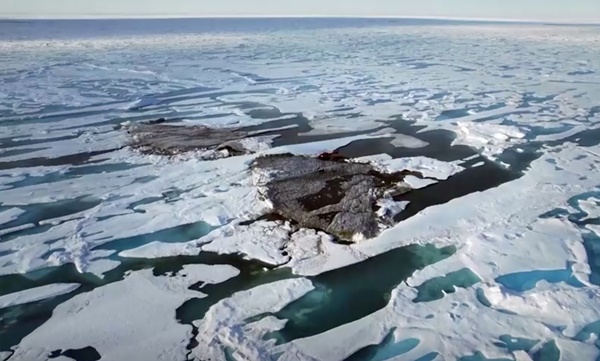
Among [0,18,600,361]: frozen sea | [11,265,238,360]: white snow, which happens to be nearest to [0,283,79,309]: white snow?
[0,18,600,361]: frozen sea

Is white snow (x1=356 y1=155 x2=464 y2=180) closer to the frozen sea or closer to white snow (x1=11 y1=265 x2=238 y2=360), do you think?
the frozen sea

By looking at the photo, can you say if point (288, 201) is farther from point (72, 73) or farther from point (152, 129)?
point (72, 73)

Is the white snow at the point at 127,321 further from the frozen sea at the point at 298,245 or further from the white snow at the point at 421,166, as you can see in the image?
the white snow at the point at 421,166

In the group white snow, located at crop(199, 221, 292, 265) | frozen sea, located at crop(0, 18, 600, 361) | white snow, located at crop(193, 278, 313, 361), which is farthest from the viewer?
white snow, located at crop(199, 221, 292, 265)

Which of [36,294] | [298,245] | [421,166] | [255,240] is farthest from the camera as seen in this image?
[421,166]

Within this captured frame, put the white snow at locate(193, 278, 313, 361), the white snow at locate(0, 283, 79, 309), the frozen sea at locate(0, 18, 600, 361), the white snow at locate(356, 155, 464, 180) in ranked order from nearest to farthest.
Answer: the white snow at locate(193, 278, 313, 361)
the frozen sea at locate(0, 18, 600, 361)
the white snow at locate(0, 283, 79, 309)
the white snow at locate(356, 155, 464, 180)

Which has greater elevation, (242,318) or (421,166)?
(421,166)

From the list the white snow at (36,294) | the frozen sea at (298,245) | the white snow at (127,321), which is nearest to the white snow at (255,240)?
the frozen sea at (298,245)

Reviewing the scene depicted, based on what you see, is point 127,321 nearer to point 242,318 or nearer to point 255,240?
point 242,318

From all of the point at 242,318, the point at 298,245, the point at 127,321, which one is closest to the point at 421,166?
the point at 298,245
